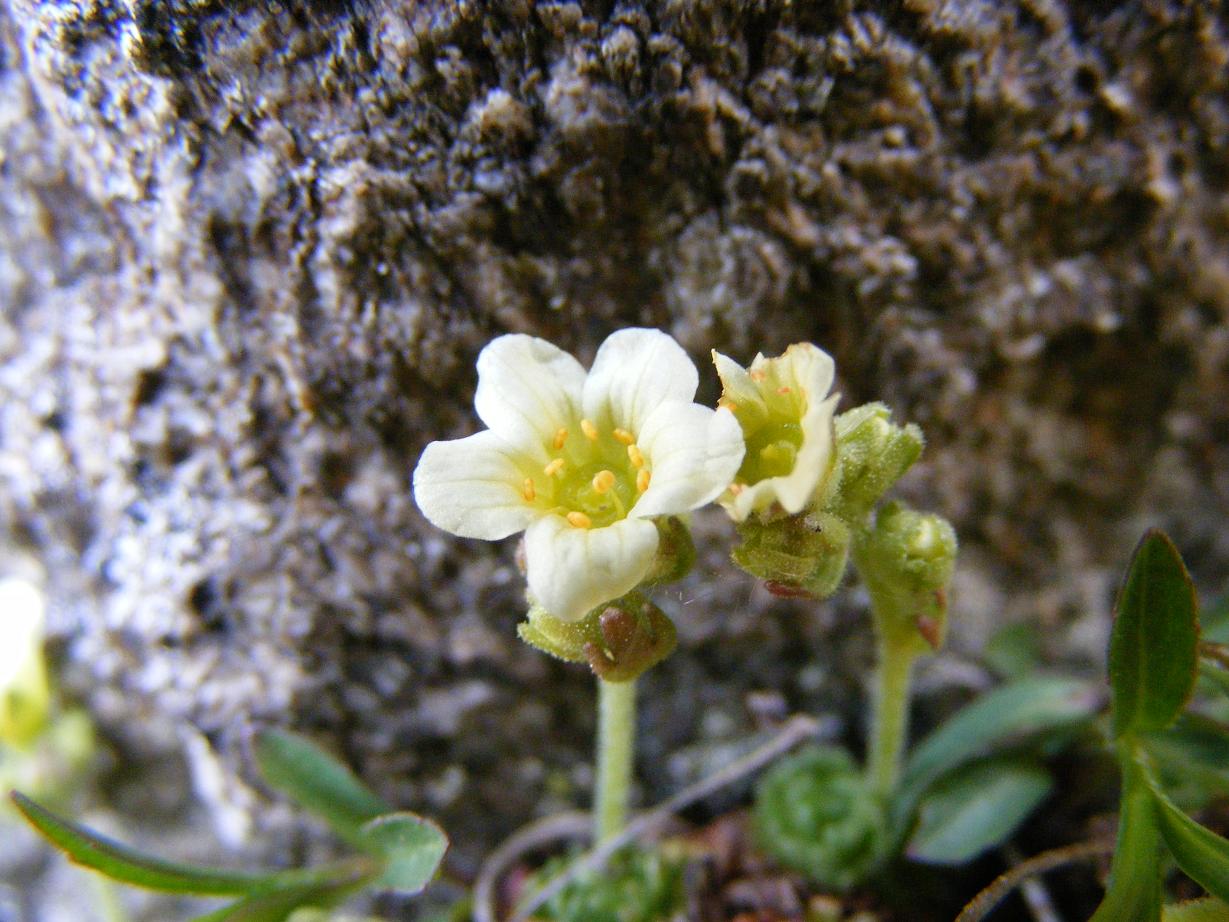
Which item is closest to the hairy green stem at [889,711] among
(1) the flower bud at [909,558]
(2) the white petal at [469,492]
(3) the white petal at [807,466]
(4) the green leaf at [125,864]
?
(1) the flower bud at [909,558]

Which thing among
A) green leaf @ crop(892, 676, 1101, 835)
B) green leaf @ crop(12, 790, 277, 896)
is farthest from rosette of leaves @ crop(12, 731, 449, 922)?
green leaf @ crop(892, 676, 1101, 835)

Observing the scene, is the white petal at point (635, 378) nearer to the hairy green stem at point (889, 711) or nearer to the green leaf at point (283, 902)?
the hairy green stem at point (889, 711)

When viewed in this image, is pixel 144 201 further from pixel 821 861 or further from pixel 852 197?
pixel 821 861

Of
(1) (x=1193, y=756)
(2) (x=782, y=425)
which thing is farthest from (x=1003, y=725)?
(2) (x=782, y=425)

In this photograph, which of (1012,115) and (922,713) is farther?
(922,713)

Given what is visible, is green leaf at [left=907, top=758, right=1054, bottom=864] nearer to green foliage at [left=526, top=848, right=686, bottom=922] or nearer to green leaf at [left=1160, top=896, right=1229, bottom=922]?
green leaf at [left=1160, top=896, right=1229, bottom=922]

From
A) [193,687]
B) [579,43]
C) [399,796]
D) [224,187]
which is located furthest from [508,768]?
[579,43]

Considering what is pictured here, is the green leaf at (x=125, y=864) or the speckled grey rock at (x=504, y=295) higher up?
the speckled grey rock at (x=504, y=295)
